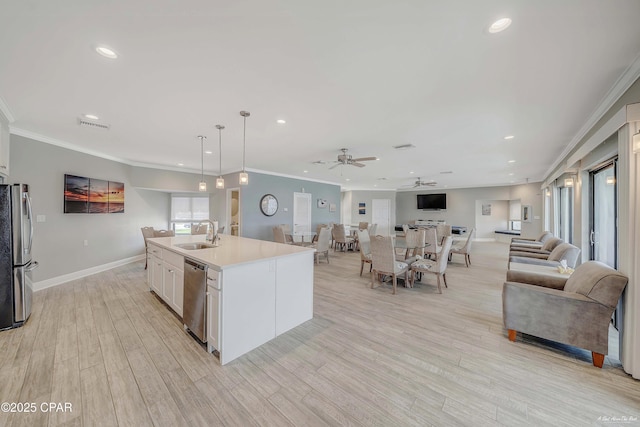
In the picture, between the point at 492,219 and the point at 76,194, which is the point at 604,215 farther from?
the point at 76,194

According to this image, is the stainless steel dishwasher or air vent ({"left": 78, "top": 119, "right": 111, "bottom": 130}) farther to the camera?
air vent ({"left": 78, "top": 119, "right": 111, "bottom": 130})

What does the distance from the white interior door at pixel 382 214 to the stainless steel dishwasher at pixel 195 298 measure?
1115cm

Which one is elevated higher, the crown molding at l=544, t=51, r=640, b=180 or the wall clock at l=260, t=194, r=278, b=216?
the crown molding at l=544, t=51, r=640, b=180

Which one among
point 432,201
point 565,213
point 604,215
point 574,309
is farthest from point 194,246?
point 432,201

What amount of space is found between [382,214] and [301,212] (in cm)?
606

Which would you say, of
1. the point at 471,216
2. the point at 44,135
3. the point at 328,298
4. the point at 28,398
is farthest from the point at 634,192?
the point at 471,216

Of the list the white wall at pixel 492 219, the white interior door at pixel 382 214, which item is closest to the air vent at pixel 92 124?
the white interior door at pixel 382 214

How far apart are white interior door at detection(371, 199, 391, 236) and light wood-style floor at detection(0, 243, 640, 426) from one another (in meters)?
9.84

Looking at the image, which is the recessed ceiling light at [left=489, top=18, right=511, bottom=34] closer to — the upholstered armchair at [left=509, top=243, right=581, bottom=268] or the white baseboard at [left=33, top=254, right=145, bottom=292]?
the upholstered armchair at [left=509, top=243, right=581, bottom=268]

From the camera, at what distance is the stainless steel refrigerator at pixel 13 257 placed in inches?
108

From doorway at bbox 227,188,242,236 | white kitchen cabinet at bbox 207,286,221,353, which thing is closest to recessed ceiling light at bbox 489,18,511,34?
white kitchen cabinet at bbox 207,286,221,353

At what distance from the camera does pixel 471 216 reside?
11.7 m

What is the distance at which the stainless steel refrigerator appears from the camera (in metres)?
2.75

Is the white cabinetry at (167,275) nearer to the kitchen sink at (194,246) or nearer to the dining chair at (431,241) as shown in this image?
the kitchen sink at (194,246)
